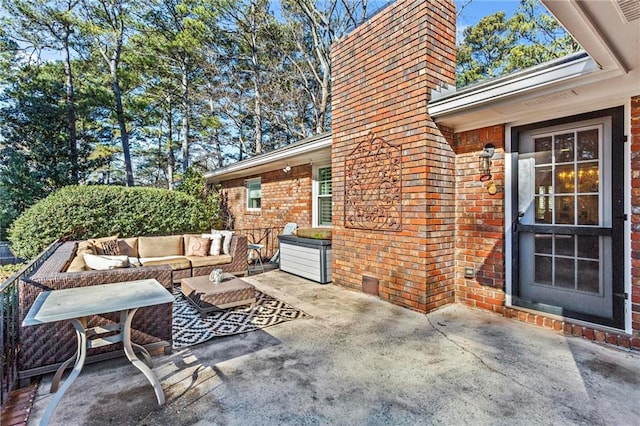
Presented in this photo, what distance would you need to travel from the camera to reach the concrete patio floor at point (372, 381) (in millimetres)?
1995

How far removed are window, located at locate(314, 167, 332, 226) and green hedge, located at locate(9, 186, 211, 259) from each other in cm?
326

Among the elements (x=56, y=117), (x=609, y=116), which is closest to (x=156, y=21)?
(x=56, y=117)

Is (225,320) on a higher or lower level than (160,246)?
lower

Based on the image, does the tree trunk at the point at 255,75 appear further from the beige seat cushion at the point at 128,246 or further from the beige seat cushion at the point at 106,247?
the beige seat cushion at the point at 106,247

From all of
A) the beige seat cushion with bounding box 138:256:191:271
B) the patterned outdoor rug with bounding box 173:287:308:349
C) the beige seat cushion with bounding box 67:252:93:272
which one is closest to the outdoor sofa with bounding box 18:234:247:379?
the beige seat cushion with bounding box 67:252:93:272

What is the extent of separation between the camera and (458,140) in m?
4.20

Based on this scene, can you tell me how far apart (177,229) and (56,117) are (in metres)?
9.06

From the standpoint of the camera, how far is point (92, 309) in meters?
1.95

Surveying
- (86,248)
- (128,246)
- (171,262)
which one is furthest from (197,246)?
(86,248)

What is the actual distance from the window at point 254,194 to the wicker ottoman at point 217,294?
5.12 m

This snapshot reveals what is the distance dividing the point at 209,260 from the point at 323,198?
8.62ft

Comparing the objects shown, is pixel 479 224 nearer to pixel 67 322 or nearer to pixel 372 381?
pixel 372 381

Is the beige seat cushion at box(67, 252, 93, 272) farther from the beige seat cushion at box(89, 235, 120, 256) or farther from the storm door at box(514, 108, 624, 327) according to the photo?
the storm door at box(514, 108, 624, 327)

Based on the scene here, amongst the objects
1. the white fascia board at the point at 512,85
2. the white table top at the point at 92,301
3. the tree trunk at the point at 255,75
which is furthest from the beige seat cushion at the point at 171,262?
the tree trunk at the point at 255,75
